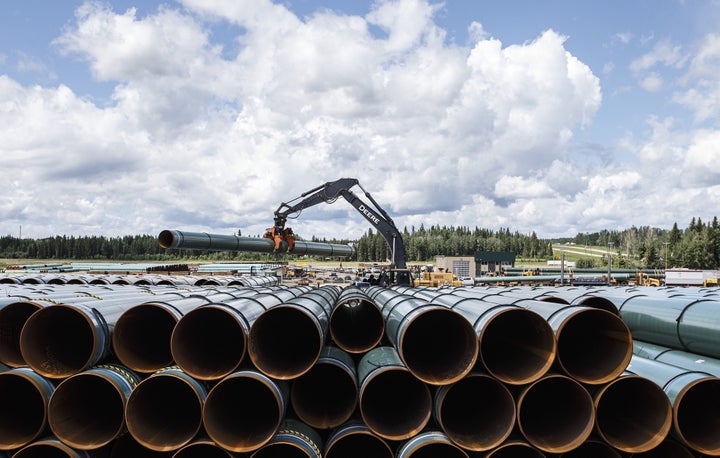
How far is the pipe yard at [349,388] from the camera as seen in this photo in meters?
5.83

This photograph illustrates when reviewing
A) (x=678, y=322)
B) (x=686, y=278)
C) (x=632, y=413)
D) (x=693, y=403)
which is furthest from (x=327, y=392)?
(x=686, y=278)

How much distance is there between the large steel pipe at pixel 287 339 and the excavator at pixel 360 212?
1108 cm

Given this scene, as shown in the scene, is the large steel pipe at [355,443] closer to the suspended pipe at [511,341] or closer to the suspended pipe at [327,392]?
the suspended pipe at [327,392]

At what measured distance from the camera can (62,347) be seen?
7109 mm

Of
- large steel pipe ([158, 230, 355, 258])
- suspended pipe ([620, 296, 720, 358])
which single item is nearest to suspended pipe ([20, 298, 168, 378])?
large steel pipe ([158, 230, 355, 258])

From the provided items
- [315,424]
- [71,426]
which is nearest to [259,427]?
[315,424]

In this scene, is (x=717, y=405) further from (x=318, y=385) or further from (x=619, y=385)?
(x=318, y=385)

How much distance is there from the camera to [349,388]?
692 centimetres

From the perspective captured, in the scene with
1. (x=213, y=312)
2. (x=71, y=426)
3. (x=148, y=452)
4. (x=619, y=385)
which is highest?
(x=213, y=312)

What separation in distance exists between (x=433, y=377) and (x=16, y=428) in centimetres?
586

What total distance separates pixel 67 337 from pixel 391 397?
535cm

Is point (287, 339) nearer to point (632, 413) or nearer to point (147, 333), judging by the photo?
point (147, 333)

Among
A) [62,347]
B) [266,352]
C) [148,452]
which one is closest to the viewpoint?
[148,452]

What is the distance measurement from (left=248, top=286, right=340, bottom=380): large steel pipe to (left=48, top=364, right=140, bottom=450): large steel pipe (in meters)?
1.78
